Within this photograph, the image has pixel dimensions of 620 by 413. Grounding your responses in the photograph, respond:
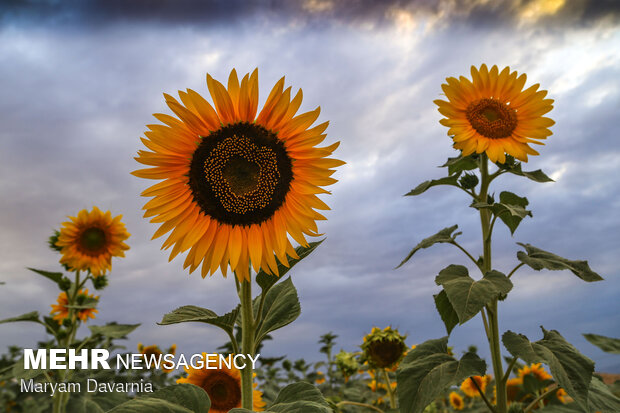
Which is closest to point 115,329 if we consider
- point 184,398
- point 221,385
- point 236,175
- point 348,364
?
point 221,385

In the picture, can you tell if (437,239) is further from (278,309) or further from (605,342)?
(605,342)

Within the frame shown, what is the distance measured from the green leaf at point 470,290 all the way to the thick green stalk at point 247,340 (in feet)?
2.66

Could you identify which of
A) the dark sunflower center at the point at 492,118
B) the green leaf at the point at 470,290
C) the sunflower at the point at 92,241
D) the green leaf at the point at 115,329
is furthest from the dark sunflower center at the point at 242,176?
the sunflower at the point at 92,241

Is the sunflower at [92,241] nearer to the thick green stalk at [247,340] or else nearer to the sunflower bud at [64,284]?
the sunflower bud at [64,284]

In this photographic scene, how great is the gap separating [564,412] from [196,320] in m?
1.82

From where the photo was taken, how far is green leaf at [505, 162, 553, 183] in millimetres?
2494

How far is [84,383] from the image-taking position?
341cm

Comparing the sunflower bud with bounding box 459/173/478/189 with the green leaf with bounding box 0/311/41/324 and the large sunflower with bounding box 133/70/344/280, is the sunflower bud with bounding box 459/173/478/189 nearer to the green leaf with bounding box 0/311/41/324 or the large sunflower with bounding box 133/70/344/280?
the large sunflower with bounding box 133/70/344/280

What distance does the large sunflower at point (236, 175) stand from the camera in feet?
5.52

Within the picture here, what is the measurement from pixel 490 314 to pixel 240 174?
53.8 inches

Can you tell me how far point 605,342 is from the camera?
294 cm

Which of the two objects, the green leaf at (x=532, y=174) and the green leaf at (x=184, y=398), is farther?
the green leaf at (x=532, y=174)

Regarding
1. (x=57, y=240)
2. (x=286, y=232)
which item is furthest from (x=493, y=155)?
(x=57, y=240)

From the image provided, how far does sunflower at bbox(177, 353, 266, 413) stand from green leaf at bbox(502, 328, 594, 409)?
3.91ft
